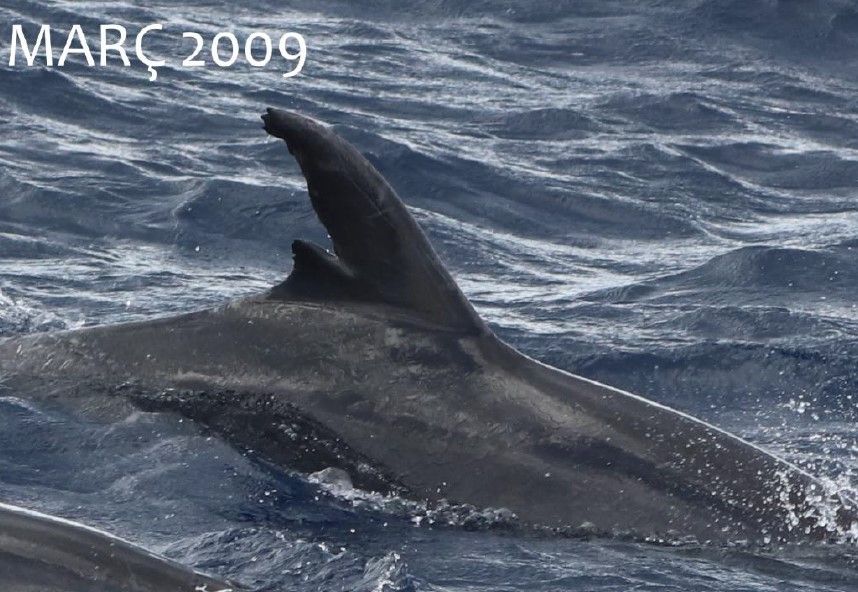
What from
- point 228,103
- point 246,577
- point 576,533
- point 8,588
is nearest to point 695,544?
point 576,533

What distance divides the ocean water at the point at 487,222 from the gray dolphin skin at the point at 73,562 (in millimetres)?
1925

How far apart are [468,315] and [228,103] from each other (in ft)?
42.1

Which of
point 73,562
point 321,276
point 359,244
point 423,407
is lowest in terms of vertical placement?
point 423,407

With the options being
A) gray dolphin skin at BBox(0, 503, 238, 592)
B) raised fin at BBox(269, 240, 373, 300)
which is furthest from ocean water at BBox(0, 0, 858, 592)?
gray dolphin skin at BBox(0, 503, 238, 592)

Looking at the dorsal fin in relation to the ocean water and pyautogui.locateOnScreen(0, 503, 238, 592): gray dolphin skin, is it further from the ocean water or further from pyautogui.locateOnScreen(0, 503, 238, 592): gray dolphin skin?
pyautogui.locateOnScreen(0, 503, 238, 592): gray dolphin skin

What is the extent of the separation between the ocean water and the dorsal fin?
3.29ft

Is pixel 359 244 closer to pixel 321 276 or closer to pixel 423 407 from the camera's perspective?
pixel 321 276

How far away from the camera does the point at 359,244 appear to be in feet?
27.9

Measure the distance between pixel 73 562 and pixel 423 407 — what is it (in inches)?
134

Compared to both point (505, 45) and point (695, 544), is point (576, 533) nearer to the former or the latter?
point (695, 544)

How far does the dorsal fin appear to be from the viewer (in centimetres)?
827

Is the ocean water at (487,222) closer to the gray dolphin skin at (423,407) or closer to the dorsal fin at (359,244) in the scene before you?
the gray dolphin skin at (423,407)

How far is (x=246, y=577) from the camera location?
7.48m

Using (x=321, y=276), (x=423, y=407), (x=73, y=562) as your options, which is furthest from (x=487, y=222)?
(x=73, y=562)
